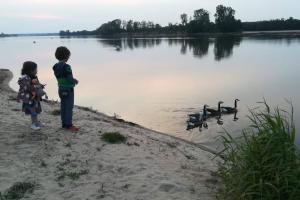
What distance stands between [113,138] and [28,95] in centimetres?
207

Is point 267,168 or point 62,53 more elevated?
point 62,53

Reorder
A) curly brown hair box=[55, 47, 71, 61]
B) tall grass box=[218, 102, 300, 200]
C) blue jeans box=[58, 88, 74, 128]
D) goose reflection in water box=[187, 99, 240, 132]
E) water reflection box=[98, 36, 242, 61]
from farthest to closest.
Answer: water reflection box=[98, 36, 242, 61]
goose reflection in water box=[187, 99, 240, 132]
blue jeans box=[58, 88, 74, 128]
curly brown hair box=[55, 47, 71, 61]
tall grass box=[218, 102, 300, 200]

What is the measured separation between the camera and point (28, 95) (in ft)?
26.8

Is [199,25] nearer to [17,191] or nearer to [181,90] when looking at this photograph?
[181,90]

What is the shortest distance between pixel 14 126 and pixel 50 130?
90cm

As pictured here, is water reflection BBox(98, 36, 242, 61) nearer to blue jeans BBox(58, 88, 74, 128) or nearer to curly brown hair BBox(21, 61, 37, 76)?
blue jeans BBox(58, 88, 74, 128)

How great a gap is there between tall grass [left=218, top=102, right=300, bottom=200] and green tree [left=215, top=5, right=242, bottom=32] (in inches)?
5084

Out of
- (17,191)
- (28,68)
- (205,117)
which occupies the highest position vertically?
(28,68)

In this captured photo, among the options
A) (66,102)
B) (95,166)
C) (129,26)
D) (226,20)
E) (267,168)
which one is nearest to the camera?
(267,168)

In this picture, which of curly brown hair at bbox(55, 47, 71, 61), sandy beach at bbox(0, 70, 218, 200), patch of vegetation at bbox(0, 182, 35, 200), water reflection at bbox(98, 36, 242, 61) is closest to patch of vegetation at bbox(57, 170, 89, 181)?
sandy beach at bbox(0, 70, 218, 200)

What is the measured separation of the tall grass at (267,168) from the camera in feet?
16.7

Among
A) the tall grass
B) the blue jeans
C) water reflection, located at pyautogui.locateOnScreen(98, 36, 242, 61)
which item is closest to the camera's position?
the tall grass

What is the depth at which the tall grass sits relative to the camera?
16.7ft

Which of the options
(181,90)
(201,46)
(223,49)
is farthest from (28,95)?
(201,46)
